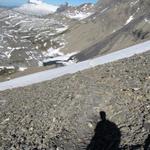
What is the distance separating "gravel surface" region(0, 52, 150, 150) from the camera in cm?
1445

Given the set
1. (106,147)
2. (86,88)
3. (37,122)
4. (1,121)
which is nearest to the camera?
(106,147)

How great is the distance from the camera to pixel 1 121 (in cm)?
1730

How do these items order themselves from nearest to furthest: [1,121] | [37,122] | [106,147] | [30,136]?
[106,147] < [30,136] < [37,122] < [1,121]

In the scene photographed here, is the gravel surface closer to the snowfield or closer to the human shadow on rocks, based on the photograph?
the human shadow on rocks

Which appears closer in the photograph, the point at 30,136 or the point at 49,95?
the point at 30,136

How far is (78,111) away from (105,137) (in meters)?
2.34

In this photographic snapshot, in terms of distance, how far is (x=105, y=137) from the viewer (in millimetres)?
14328

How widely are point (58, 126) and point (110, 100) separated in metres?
2.41

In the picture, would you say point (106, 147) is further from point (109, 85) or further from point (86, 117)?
point (109, 85)

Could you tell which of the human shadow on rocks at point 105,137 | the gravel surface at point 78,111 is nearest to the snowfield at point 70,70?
the gravel surface at point 78,111

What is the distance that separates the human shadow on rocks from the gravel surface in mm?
135

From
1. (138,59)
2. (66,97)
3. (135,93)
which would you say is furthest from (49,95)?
(138,59)

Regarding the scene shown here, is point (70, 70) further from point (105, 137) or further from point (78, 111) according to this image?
point (105, 137)

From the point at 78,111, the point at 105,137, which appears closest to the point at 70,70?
the point at 78,111
